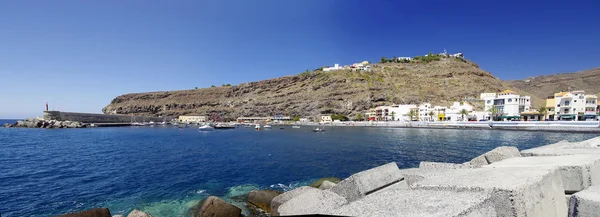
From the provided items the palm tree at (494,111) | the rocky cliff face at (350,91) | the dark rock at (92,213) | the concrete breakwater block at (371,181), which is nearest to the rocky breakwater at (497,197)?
the concrete breakwater block at (371,181)

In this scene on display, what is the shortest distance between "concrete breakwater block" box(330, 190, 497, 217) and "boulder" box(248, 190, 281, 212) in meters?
9.22

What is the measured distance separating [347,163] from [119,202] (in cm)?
1815

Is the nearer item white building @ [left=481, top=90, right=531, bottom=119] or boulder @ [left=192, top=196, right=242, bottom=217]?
boulder @ [left=192, top=196, right=242, bottom=217]

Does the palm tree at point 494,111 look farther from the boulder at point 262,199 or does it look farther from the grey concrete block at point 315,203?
the grey concrete block at point 315,203

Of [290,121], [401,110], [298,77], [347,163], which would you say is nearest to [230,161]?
[347,163]

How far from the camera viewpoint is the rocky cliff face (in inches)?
5581

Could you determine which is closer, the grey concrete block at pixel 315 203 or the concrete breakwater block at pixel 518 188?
the concrete breakwater block at pixel 518 188

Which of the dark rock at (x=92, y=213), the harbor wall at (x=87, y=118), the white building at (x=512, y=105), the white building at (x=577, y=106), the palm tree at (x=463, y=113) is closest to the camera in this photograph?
the dark rock at (x=92, y=213)

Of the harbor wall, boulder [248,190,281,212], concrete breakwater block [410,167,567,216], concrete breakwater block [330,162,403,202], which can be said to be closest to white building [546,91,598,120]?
boulder [248,190,281,212]

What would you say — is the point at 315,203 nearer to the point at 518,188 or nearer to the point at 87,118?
the point at 518,188

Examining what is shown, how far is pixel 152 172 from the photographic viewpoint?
23.4 m

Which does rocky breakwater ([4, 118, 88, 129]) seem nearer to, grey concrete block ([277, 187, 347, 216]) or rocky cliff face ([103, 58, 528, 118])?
rocky cliff face ([103, 58, 528, 118])

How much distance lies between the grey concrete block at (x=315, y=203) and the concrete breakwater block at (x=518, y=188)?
2661mm

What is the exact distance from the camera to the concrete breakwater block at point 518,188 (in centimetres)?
370
